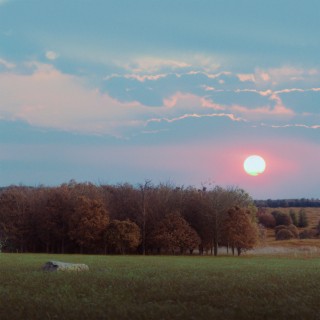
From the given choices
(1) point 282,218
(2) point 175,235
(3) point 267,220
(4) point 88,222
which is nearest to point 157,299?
(2) point 175,235

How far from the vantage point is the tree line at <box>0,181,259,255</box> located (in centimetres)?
5969

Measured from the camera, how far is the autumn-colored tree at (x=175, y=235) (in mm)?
59625

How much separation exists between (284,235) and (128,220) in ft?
120

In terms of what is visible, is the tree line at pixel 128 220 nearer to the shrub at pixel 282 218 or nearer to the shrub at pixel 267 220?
the shrub at pixel 267 220

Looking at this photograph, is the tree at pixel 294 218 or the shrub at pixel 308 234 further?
the tree at pixel 294 218

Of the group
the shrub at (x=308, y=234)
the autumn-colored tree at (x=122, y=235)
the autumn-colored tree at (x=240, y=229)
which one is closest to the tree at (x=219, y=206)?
the autumn-colored tree at (x=240, y=229)

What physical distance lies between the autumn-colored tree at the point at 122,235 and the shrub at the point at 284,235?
35937mm

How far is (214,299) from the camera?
13602 mm

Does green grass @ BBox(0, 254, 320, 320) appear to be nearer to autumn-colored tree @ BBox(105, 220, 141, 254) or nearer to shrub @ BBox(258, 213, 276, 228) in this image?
autumn-colored tree @ BBox(105, 220, 141, 254)

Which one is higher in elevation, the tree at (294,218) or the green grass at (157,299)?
the tree at (294,218)

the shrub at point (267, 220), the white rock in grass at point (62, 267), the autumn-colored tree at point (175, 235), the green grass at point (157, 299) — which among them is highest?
the shrub at point (267, 220)

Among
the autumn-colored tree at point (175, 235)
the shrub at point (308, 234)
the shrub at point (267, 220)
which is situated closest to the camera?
the autumn-colored tree at point (175, 235)

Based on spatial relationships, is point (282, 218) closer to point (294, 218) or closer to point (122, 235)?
point (294, 218)

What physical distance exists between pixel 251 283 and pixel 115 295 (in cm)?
542
